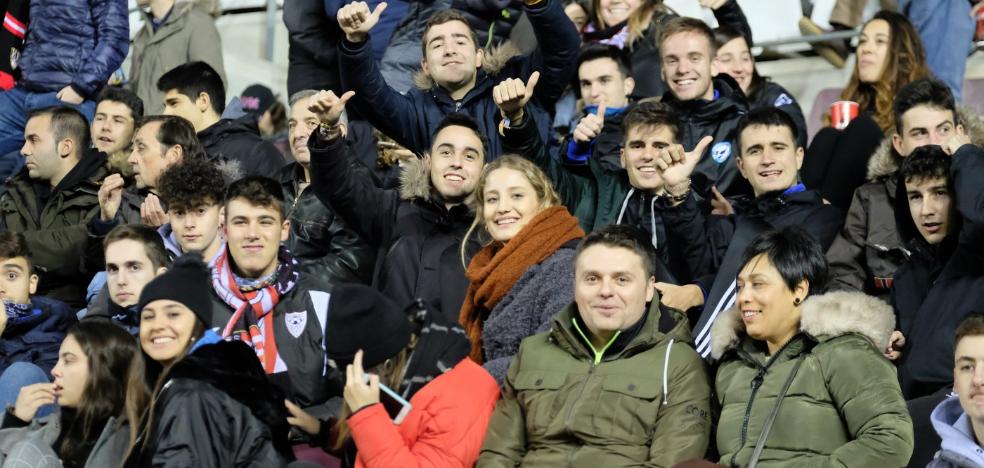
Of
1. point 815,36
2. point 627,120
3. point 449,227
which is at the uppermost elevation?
point 815,36

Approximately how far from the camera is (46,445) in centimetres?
754

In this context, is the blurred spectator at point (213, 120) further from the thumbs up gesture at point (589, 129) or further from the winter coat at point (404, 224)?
the thumbs up gesture at point (589, 129)

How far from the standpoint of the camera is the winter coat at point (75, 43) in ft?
39.1

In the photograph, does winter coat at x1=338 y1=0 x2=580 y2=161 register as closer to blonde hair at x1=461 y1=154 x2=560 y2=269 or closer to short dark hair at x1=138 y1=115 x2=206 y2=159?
short dark hair at x1=138 y1=115 x2=206 y2=159

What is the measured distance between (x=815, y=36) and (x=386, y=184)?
4136 mm

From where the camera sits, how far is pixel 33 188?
10.5 m

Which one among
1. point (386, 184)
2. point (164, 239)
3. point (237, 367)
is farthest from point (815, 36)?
point (237, 367)

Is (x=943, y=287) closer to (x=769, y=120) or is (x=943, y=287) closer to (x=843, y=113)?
(x=769, y=120)

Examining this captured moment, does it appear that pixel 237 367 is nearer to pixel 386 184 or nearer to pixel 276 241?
pixel 276 241

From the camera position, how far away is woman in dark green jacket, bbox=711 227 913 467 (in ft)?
19.8

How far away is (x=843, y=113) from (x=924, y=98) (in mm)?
1603

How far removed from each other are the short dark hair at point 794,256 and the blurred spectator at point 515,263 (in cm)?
92

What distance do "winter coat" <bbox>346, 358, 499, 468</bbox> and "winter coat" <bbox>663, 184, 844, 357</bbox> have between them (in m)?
1.34

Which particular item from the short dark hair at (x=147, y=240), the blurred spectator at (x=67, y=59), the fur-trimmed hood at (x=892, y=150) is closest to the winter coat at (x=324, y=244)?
the short dark hair at (x=147, y=240)
